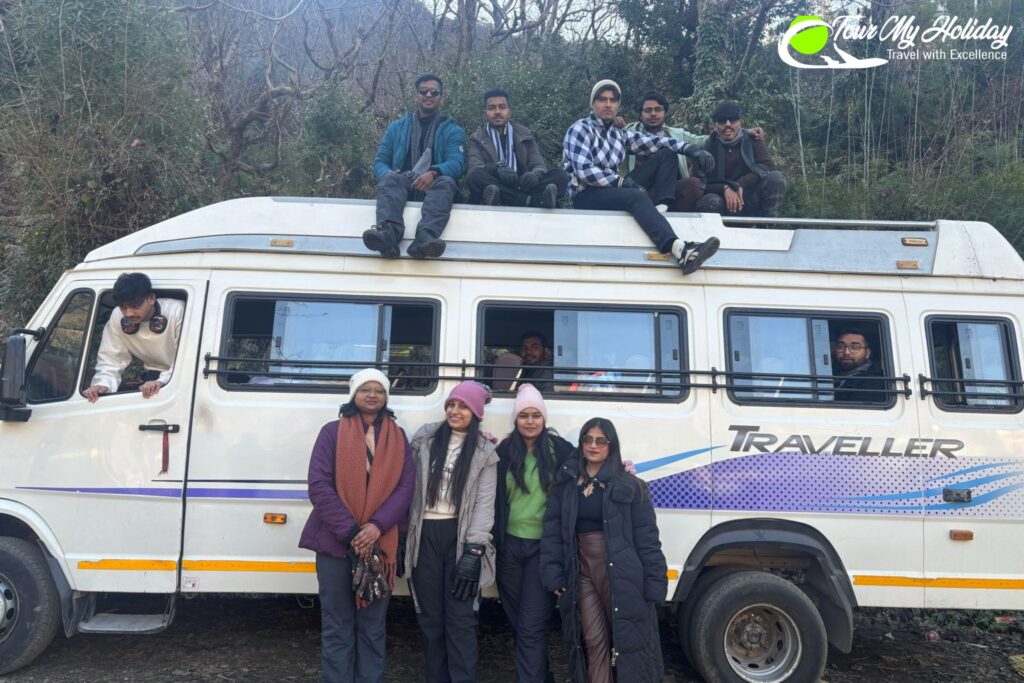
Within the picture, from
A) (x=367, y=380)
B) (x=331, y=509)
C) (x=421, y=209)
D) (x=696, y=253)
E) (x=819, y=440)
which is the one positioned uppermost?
(x=421, y=209)

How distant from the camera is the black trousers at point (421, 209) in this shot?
16.6 ft

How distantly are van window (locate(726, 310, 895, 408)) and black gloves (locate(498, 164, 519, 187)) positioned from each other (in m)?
2.13

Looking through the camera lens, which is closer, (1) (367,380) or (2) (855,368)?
(1) (367,380)

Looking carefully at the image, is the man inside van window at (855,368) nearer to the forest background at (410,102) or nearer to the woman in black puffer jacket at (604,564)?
the woman in black puffer jacket at (604,564)

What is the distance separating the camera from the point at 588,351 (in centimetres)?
503

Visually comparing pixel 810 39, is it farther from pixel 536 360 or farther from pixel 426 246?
pixel 426 246

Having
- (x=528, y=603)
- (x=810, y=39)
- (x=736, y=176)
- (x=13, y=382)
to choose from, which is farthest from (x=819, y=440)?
(x=810, y=39)

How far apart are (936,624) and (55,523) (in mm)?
6892

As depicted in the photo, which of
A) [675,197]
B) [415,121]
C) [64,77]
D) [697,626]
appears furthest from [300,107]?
[697,626]

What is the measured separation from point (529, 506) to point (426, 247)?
1.78 m

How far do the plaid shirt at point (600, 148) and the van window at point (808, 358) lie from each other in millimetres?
1707

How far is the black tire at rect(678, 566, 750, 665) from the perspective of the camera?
16.1 feet

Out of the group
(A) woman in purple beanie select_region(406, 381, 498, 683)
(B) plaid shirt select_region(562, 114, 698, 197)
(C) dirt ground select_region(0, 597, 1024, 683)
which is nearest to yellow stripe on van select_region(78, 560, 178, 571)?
(C) dirt ground select_region(0, 597, 1024, 683)

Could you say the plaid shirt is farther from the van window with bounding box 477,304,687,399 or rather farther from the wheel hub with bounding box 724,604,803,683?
the wheel hub with bounding box 724,604,803,683
